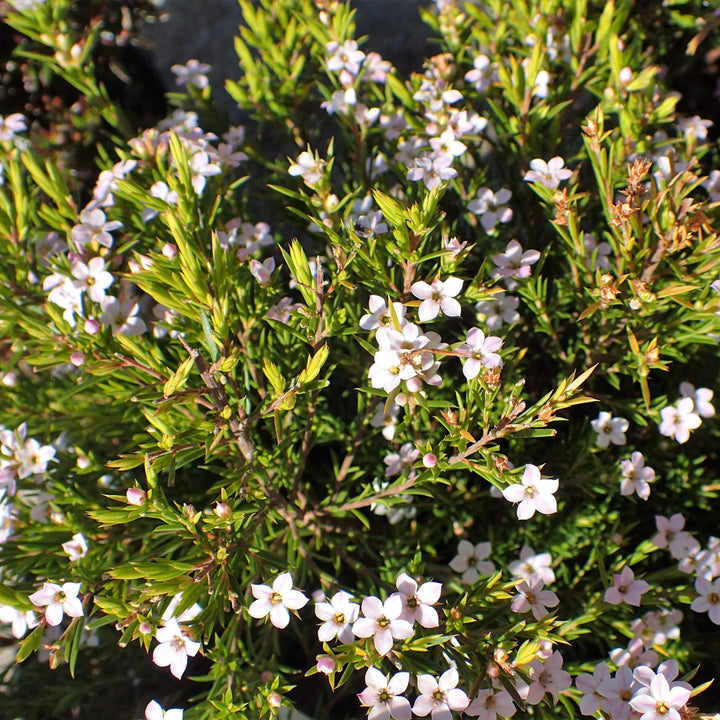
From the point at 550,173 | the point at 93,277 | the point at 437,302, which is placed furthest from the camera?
the point at 550,173

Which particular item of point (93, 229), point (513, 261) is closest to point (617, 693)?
point (513, 261)

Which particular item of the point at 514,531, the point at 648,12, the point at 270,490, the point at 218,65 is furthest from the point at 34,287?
the point at 648,12

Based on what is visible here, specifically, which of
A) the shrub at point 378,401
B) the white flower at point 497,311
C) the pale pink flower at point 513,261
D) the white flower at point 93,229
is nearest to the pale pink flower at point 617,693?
the shrub at point 378,401

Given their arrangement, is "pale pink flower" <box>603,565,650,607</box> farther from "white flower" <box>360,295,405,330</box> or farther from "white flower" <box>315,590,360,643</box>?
"white flower" <box>360,295,405,330</box>

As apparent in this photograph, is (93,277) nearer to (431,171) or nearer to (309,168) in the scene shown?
(309,168)

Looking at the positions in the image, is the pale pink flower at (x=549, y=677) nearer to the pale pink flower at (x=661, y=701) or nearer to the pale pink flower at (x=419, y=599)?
the pale pink flower at (x=661, y=701)

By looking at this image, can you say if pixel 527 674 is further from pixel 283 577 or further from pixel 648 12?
pixel 648 12
